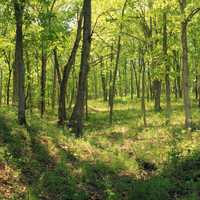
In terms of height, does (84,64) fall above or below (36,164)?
above

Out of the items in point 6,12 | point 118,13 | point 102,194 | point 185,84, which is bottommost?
point 102,194

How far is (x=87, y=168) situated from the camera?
45.6 feet

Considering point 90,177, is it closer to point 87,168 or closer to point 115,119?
point 87,168

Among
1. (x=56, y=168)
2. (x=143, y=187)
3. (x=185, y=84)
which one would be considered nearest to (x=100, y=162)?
(x=56, y=168)

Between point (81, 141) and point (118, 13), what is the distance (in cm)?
1611

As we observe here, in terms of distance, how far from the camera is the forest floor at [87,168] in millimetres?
11461

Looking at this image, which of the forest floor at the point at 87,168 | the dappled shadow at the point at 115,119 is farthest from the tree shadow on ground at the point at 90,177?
the dappled shadow at the point at 115,119

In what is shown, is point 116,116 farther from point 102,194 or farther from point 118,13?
point 102,194

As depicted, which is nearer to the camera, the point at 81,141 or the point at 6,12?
the point at 6,12

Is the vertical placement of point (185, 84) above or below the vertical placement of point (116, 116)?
Result: above

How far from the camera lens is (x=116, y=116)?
122ft

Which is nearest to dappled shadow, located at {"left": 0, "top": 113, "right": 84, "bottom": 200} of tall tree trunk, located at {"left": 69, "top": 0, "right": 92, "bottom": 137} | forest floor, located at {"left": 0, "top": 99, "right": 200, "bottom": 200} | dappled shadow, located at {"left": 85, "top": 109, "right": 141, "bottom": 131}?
forest floor, located at {"left": 0, "top": 99, "right": 200, "bottom": 200}

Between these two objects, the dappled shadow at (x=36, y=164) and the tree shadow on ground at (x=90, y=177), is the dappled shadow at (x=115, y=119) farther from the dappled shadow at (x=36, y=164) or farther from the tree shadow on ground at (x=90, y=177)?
the tree shadow on ground at (x=90, y=177)

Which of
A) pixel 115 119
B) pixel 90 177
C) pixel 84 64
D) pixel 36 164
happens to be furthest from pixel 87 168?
pixel 115 119
